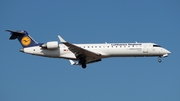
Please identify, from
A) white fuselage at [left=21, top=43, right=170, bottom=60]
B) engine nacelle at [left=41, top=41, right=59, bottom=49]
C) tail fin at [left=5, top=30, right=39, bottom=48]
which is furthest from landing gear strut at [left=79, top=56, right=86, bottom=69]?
tail fin at [left=5, top=30, right=39, bottom=48]

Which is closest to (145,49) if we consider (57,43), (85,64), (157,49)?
(157,49)

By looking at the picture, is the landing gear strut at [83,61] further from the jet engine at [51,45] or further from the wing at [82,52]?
the jet engine at [51,45]

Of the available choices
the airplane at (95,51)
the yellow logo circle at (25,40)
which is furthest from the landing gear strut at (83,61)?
the yellow logo circle at (25,40)

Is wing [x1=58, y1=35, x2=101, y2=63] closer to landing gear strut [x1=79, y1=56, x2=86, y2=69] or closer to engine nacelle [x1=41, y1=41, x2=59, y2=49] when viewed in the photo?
landing gear strut [x1=79, y1=56, x2=86, y2=69]

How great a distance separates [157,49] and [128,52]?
10.3ft

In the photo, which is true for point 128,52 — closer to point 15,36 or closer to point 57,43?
point 57,43

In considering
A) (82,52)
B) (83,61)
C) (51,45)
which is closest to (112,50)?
(82,52)

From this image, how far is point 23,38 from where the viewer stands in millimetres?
34062

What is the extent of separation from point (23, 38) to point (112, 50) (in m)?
9.62

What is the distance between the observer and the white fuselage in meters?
32.3

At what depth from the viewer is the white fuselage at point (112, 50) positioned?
32281mm

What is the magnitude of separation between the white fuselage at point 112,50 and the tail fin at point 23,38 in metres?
0.64

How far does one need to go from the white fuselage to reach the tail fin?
25.2 inches

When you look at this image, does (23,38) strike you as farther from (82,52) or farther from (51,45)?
(82,52)
